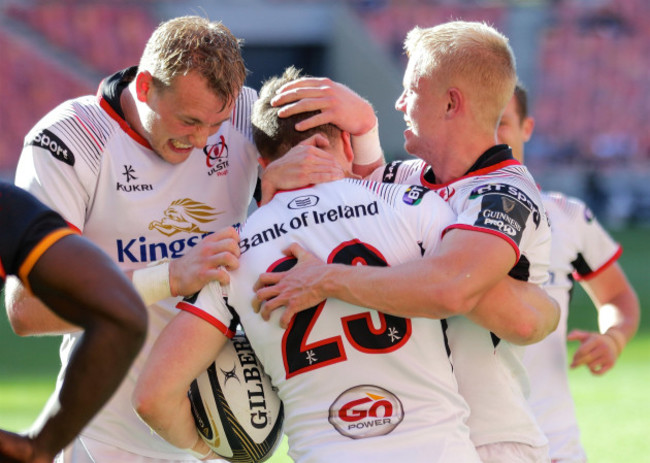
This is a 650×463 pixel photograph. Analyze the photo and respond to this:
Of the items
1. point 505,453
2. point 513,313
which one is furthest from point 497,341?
point 505,453

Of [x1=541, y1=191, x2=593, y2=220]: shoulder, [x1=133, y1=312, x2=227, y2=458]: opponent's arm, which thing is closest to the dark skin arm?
[x1=133, y1=312, x2=227, y2=458]: opponent's arm

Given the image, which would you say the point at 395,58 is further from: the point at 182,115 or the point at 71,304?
the point at 71,304

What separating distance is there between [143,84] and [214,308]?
3.03ft

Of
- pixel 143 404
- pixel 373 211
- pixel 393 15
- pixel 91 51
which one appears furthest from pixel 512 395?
pixel 393 15

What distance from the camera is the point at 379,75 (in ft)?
72.4

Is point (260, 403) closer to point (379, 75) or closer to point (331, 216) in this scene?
point (331, 216)

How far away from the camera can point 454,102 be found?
2723mm

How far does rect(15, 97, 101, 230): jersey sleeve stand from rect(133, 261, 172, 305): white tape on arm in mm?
→ 316

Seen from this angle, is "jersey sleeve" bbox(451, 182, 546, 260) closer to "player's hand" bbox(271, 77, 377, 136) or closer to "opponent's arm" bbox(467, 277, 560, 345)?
"opponent's arm" bbox(467, 277, 560, 345)

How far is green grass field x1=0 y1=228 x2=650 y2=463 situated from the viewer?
6.50m

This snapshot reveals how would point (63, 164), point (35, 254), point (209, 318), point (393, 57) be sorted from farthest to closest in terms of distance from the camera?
point (393, 57)
point (63, 164)
point (209, 318)
point (35, 254)

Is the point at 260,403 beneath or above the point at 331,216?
beneath

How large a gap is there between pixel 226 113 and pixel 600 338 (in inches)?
81.1

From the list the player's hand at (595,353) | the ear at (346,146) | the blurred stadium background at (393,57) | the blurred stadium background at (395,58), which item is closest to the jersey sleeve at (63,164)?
the ear at (346,146)
